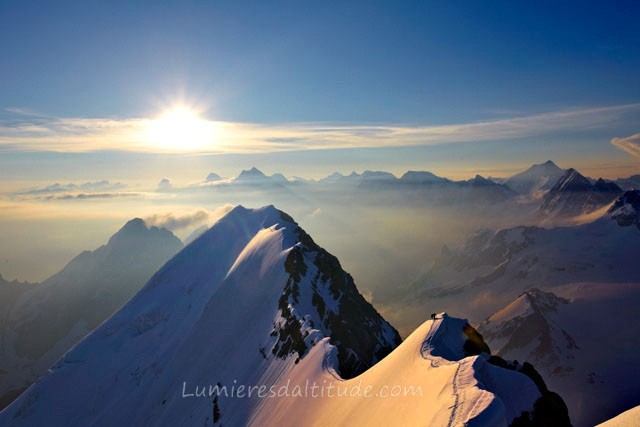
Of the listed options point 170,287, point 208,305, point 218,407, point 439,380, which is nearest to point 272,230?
point 208,305

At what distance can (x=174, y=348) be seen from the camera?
385 feet

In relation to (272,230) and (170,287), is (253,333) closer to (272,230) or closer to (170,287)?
(272,230)

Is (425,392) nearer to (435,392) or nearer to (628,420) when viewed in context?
(435,392)

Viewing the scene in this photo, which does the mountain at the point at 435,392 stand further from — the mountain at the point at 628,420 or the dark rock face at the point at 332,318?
the mountain at the point at 628,420

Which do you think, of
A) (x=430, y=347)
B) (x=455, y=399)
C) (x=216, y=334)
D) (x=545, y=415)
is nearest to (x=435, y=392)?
(x=455, y=399)

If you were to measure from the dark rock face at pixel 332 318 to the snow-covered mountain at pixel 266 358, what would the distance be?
42 centimetres

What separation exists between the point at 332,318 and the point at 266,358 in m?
20.0

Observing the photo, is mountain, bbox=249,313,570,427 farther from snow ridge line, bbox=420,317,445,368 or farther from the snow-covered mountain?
the snow-covered mountain

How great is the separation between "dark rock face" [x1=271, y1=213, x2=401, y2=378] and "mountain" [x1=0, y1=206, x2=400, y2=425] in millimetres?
362

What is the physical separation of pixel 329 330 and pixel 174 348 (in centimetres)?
5759

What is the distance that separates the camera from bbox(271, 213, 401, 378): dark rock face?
251 ft

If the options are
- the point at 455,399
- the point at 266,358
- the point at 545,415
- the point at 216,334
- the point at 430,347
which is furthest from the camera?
the point at 216,334

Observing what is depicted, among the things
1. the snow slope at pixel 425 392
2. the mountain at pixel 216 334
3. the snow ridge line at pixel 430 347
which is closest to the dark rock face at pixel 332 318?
the mountain at pixel 216 334

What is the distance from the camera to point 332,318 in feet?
310
